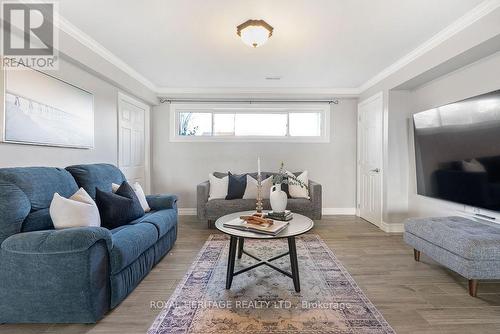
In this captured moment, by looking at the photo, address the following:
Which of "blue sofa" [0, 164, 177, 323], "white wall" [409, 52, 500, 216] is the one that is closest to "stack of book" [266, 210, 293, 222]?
"blue sofa" [0, 164, 177, 323]

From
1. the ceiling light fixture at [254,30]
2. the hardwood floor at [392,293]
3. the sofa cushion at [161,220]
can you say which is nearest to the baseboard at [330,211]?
the hardwood floor at [392,293]

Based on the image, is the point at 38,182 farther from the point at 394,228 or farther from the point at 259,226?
the point at 394,228

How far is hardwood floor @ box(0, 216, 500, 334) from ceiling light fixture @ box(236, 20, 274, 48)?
7.95ft

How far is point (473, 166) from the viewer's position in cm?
255

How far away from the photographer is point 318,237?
11.9 ft

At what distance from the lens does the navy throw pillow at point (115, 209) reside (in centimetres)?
246

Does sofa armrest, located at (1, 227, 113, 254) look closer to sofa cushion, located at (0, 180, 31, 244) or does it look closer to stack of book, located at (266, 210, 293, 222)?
sofa cushion, located at (0, 180, 31, 244)

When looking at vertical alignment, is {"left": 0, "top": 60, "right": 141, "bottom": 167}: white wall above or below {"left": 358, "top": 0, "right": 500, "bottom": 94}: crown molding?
below

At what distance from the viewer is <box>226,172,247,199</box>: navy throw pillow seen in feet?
13.9

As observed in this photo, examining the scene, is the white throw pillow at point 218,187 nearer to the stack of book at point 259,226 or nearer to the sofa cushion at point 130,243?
the sofa cushion at point 130,243

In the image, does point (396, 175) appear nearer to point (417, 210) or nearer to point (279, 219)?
point (417, 210)

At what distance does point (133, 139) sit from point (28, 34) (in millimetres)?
2211

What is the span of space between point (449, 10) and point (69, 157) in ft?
13.1

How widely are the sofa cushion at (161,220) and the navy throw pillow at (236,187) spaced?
1.26 m
